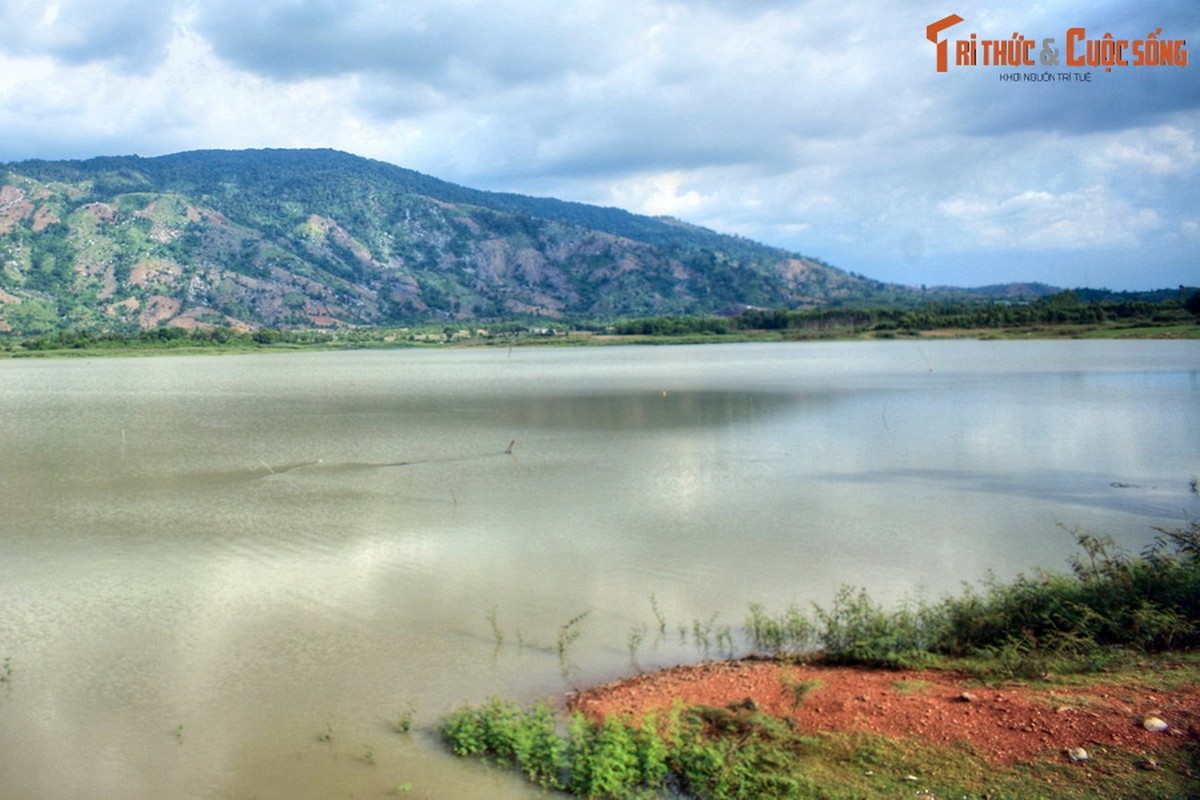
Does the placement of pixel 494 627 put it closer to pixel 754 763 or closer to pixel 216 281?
pixel 754 763

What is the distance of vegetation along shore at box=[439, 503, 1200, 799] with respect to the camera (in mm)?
5816

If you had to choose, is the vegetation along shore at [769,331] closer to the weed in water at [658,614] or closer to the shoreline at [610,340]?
the shoreline at [610,340]

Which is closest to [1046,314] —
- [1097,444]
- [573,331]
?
[573,331]

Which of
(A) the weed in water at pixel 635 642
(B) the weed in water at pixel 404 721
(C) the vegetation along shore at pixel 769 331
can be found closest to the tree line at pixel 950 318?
(C) the vegetation along shore at pixel 769 331

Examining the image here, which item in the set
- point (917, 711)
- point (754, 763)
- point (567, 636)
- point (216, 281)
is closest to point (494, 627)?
point (567, 636)

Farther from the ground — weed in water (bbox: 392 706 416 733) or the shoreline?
the shoreline

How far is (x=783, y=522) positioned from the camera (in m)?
14.9

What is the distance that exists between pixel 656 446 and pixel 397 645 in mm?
15604

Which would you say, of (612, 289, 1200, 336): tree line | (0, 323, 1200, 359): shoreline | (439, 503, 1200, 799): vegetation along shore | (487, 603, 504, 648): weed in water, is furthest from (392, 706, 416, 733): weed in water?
(612, 289, 1200, 336): tree line

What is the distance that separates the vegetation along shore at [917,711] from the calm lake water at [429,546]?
69 cm

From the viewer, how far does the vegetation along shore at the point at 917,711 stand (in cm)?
582

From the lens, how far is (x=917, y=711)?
21.9 ft

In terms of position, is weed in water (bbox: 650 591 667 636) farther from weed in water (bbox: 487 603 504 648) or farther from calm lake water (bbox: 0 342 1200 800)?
weed in water (bbox: 487 603 504 648)

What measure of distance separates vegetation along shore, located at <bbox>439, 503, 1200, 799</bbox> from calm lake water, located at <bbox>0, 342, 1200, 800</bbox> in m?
0.69
